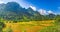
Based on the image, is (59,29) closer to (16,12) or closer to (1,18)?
(16,12)

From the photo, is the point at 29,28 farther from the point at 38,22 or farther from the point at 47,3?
the point at 47,3

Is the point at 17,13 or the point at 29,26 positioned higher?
the point at 17,13

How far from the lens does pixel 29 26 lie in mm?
2895

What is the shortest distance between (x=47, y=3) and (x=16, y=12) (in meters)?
0.53

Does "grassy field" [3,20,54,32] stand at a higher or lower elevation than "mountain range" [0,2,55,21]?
lower

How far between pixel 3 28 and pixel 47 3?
0.82m

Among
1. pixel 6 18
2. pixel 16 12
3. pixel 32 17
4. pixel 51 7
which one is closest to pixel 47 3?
pixel 51 7

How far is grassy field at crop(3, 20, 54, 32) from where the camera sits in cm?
287

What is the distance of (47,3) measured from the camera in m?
2.94

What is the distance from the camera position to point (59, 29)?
286 cm

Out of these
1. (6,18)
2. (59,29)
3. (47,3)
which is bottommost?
(59,29)

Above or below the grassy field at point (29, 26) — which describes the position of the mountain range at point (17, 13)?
above

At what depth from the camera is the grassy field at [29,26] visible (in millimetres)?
2867

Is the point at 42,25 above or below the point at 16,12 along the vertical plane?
below
